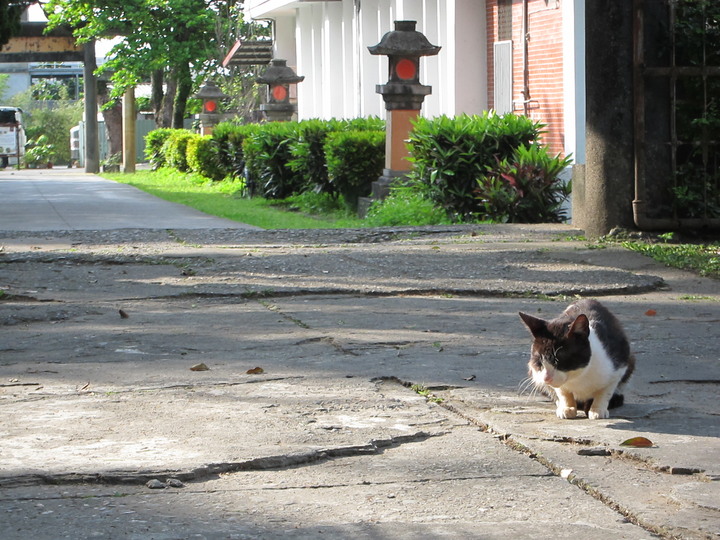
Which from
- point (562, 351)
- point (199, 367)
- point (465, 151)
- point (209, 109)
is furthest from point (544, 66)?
point (209, 109)

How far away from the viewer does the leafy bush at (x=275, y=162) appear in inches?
748

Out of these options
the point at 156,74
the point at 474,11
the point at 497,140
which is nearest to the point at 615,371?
the point at 497,140

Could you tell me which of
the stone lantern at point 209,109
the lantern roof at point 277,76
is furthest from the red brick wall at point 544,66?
the stone lantern at point 209,109

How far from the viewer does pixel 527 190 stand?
12195 mm

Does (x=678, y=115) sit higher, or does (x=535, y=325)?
(x=678, y=115)

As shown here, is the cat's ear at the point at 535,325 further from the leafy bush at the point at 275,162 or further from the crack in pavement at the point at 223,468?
the leafy bush at the point at 275,162

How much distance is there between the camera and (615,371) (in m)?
4.36

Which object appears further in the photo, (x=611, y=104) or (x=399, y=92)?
(x=399, y=92)

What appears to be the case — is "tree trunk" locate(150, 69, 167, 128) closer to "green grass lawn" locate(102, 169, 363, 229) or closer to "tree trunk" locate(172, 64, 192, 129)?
"tree trunk" locate(172, 64, 192, 129)

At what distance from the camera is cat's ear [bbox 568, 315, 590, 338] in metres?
4.16

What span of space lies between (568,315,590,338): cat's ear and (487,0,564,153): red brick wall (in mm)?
9753

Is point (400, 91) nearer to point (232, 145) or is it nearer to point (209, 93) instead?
point (232, 145)

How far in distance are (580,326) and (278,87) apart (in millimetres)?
20089

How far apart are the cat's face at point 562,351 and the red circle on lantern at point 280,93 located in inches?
787
